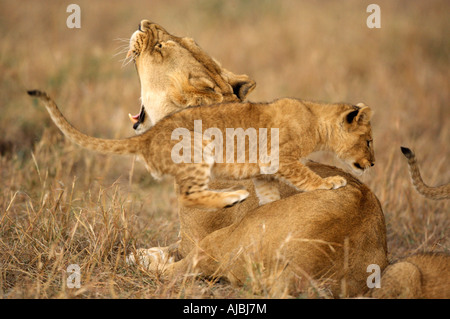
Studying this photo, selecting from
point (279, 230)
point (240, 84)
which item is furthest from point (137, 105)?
point (279, 230)

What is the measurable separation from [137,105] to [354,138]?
5.46 meters

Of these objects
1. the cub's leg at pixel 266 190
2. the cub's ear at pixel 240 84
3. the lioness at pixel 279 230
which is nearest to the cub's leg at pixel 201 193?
the lioness at pixel 279 230

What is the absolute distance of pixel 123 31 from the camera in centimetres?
1299

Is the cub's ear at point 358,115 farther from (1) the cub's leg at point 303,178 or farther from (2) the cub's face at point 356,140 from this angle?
(1) the cub's leg at point 303,178

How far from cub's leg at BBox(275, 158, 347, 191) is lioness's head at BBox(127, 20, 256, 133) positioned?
80 cm

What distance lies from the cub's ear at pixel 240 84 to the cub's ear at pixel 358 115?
0.86m

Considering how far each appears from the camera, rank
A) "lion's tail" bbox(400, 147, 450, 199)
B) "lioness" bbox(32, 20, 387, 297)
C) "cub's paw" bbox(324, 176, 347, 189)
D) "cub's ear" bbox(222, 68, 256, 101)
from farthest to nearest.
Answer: "cub's ear" bbox(222, 68, 256, 101), "lion's tail" bbox(400, 147, 450, 199), "cub's paw" bbox(324, 176, 347, 189), "lioness" bbox(32, 20, 387, 297)

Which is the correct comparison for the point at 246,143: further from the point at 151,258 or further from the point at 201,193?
the point at 151,258

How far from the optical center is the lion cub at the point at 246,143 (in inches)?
139

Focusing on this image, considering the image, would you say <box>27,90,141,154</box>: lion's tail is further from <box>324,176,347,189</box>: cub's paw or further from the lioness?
<box>324,176,347,189</box>: cub's paw

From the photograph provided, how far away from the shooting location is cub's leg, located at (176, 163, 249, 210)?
11.4 feet

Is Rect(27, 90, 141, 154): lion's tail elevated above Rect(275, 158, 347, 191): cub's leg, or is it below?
above

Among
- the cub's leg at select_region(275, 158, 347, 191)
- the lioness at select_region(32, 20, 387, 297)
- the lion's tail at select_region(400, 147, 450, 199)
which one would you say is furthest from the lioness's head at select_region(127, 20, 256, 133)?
the lion's tail at select_region(400, 147, 450, 199)
